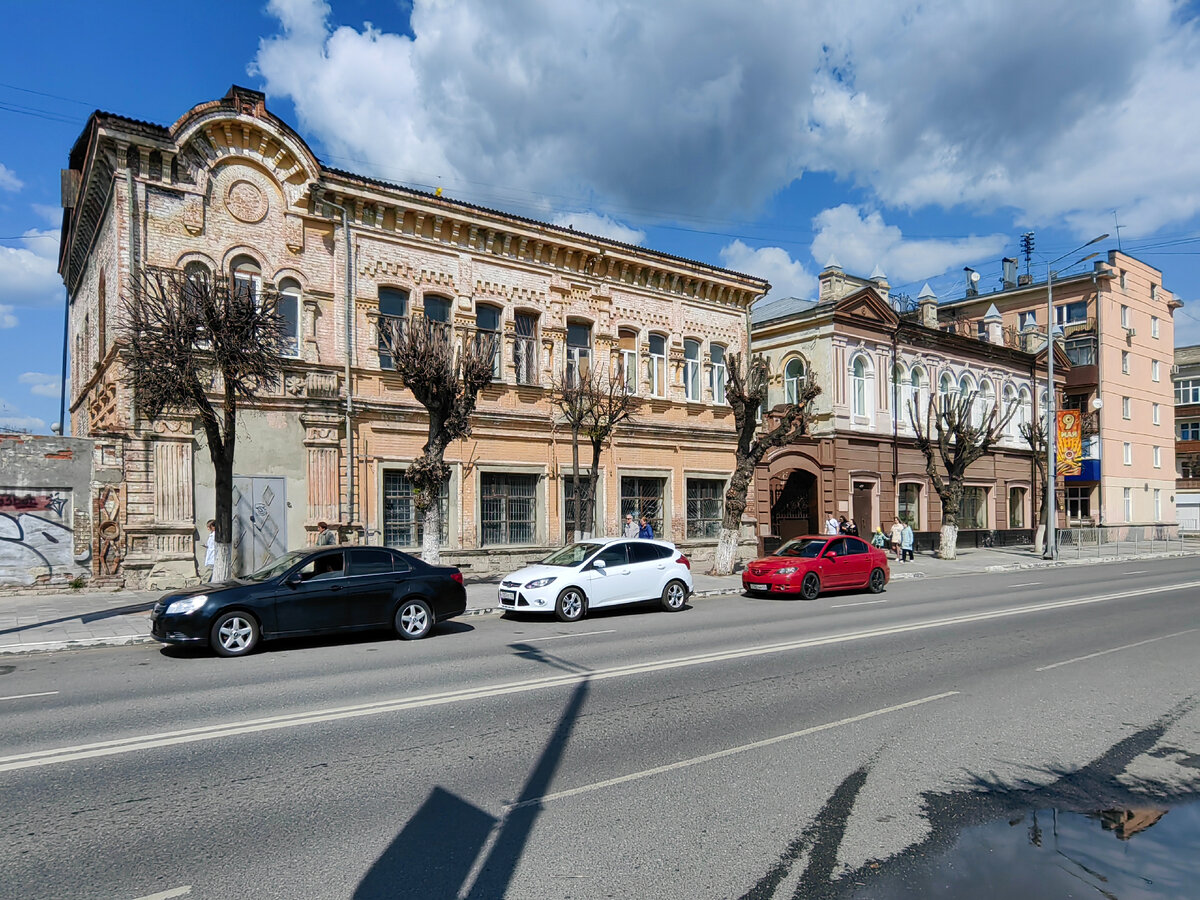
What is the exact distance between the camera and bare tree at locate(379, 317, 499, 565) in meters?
17.4

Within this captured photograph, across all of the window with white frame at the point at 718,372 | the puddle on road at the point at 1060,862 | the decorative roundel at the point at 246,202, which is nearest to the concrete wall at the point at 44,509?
the decorative roundel at the point at 246,202

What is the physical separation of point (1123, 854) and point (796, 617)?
10503 mm

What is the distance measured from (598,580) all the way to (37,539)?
40.9 feet

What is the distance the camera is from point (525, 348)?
2425 centimetres

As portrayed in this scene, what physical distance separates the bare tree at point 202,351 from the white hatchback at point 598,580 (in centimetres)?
568

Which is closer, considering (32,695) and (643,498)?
(32,695)

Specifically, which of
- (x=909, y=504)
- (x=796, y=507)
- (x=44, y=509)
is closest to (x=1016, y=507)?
(x=909, y=504)

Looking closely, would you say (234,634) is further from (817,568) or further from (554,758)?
(817,568)

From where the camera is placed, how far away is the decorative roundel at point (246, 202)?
19391mm

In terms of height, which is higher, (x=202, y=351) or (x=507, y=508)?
(x=202, y=351)

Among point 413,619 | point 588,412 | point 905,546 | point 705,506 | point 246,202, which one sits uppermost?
point 246,202

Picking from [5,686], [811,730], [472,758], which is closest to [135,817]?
Answer: [472,758]

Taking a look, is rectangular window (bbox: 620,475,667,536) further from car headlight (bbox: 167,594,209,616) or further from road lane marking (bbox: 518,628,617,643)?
car headlight (bbox: 167,594,209,616)

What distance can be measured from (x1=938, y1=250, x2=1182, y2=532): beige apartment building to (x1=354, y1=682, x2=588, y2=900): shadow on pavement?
4432 cm
